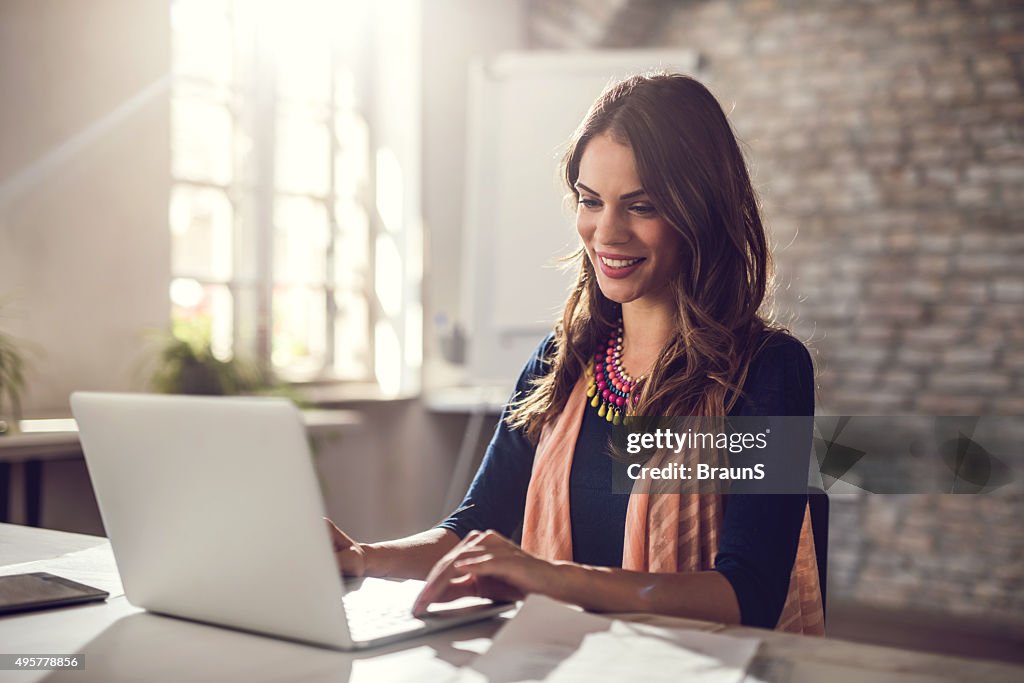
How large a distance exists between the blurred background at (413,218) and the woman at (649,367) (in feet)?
7.04

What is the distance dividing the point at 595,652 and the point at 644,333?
74 cm

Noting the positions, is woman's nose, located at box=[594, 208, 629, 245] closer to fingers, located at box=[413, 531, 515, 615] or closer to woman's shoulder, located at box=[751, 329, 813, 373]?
woman's shoulder, located at box=[751, 329, 813, 373]

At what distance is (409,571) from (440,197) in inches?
142

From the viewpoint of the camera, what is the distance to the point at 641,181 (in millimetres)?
1451

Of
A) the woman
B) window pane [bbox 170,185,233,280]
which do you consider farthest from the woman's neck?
window pane [bbox 170,185,233,280]

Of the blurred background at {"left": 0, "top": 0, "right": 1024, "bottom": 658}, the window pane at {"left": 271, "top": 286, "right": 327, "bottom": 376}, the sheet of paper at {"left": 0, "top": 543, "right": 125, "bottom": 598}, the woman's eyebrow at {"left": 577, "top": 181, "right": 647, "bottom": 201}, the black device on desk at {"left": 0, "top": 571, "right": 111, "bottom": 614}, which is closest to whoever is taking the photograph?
the black device on desk at {"left": 0, "top": 571, "right": 111, "bottom": 614}

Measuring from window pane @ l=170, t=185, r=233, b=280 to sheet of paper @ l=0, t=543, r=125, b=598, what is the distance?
8.69 feet

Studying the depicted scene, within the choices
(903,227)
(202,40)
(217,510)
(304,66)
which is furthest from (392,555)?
(304,66)

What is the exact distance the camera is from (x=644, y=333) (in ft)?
5.13

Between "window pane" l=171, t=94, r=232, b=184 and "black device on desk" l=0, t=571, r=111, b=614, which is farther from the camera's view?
"window pane" l=171, t=94, r=232, b=184

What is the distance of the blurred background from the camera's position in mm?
3467

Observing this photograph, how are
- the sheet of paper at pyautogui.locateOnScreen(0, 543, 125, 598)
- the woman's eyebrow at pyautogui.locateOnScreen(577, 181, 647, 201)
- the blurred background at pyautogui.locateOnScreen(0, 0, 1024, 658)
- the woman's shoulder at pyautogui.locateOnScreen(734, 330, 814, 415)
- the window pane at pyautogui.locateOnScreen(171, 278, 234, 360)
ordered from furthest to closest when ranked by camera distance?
the window pane at pyautogui.locateOnScreen(171, 278, 234, 360) → the blurred background at pyautogui.locateOnScreen(0, 0, 1024, 658) → the woman's eyebrow at pyautogui.locateOnScreen(577, 181, 647, 201) → the woman's shoulder at pyautogui.locateOnScreen(734, 330, 814, 415) → the sheet of paper at pyautogui.locateOnScreen(0, 543, 125, 598)

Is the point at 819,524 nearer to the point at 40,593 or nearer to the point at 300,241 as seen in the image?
the point at 40,593

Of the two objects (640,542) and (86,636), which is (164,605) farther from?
(640,542)
